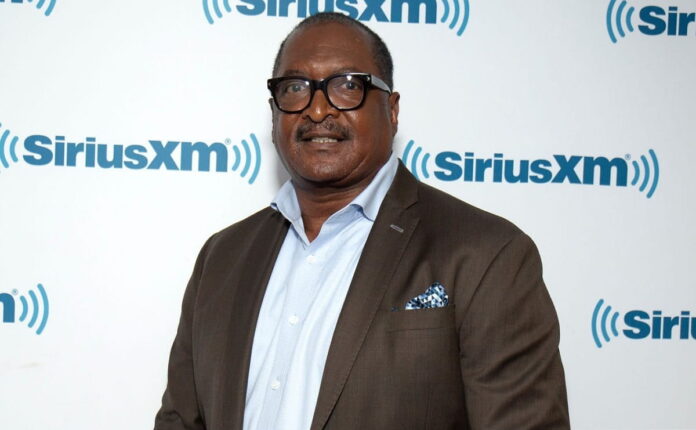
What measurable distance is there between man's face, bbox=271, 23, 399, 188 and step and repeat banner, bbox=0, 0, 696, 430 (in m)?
0.58

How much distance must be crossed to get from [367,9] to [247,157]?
611mm

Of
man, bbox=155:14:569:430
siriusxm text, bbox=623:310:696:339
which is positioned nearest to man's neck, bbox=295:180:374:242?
man, bbox=155:14:569:430

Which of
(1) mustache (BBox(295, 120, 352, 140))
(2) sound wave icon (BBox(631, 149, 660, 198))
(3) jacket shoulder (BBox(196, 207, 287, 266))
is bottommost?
(3) jacket shoulder (BBox(196, 207, 287, 266))

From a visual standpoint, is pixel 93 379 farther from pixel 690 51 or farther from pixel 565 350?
pixel 690 51

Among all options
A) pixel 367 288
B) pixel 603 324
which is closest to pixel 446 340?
pixel 367 288

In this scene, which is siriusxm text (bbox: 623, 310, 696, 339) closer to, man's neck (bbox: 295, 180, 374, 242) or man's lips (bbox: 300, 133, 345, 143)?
man's neck (bbox: 295, 180, 374, 242)

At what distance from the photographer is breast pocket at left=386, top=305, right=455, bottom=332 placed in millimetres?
→ 1447

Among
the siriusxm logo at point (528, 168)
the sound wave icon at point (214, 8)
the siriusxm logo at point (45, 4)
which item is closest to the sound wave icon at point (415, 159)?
the siriusxm logo at point (528, 168)

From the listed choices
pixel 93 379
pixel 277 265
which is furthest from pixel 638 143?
pixel 93 379

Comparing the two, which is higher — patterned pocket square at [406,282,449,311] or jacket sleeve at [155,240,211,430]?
patterned pocket square at [406,282,449,311]

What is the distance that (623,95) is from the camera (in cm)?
226

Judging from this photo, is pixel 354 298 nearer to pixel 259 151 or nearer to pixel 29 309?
pixel 259 151

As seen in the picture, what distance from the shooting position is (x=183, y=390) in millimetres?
1832

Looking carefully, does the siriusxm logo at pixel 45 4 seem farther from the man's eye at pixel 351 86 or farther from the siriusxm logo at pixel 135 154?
the man's eye at pixel 351 86
